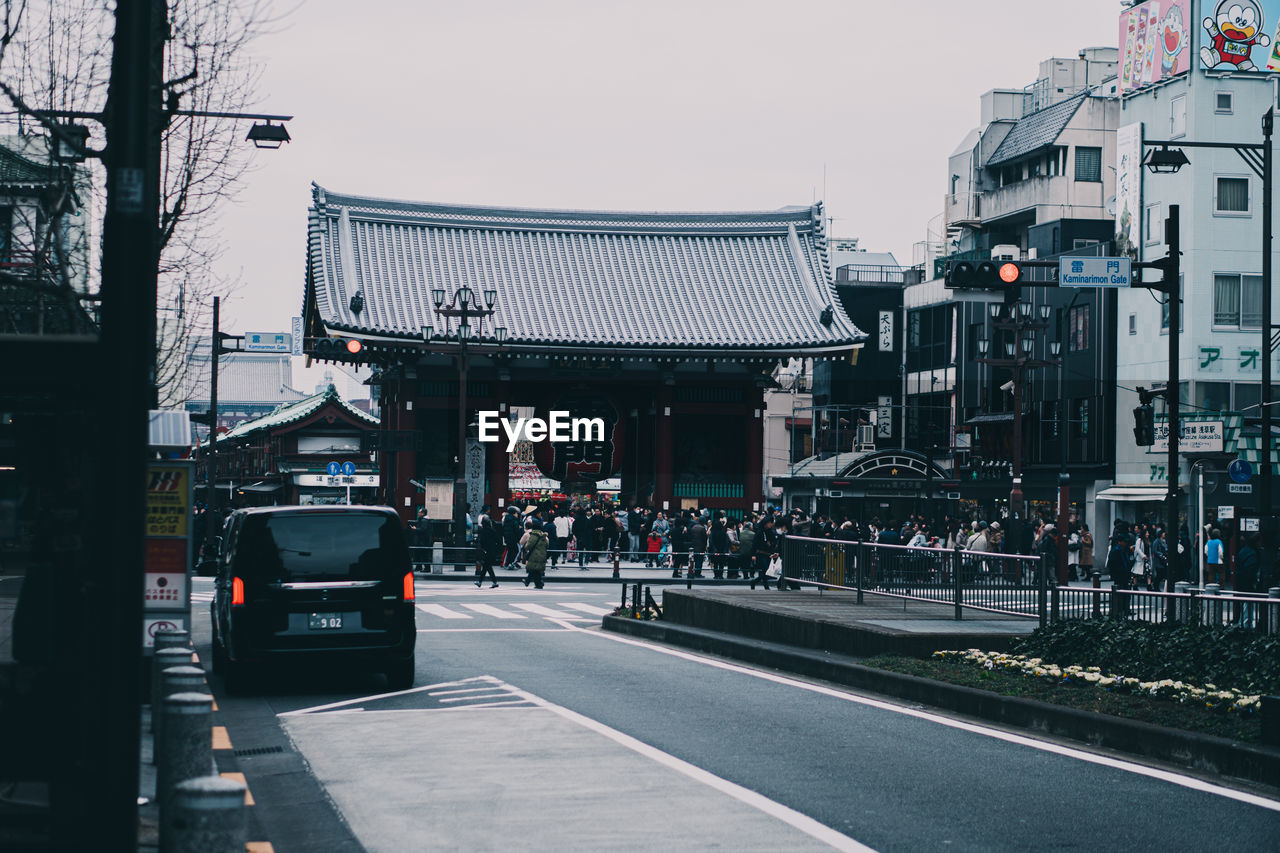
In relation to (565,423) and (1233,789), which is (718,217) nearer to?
(565,423)

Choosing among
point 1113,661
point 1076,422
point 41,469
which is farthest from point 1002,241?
point 41,469

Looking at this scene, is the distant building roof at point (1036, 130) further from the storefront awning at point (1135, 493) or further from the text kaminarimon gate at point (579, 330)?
the storefront awning at point (1135, 493)

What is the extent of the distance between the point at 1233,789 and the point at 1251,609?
3.09m

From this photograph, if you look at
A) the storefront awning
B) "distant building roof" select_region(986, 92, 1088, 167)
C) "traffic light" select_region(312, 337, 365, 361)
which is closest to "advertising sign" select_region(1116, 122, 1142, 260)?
the storefront awning

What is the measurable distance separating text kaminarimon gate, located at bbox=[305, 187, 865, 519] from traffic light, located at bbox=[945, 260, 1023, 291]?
23554mm

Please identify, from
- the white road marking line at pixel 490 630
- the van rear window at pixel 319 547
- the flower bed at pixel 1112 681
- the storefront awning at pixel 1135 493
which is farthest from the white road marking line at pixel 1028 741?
the storefront awning at pixel 1135 493

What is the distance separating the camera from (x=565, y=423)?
47.3 metres

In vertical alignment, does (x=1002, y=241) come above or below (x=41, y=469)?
above

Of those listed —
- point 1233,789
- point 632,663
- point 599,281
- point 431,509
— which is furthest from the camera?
point 599,281

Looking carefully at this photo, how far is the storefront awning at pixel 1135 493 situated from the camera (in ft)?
161

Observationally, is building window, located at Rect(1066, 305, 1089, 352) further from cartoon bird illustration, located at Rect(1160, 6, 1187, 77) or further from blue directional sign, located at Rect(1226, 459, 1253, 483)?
blue directional sign, located at Rect(1226, 459, 1253, 483)

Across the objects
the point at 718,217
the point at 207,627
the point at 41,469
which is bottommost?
the point at 207,627

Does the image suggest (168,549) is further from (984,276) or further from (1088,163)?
(1088,163)

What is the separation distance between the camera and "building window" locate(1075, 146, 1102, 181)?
61787 millimetres
